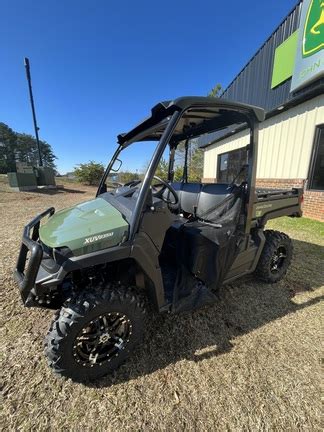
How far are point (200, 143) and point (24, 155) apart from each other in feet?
183

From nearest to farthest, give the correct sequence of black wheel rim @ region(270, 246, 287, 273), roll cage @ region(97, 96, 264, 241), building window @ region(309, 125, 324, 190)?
roll cage @ region(97, 96, 264, 241) → black wheel rim @ region(270, 246, 287, 273) → building window @ region(309, 125, 324, 190)

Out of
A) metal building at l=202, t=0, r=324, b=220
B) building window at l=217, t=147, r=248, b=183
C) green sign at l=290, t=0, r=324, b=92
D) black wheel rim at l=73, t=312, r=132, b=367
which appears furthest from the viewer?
building window at l=217, t=147, r=248, b=183

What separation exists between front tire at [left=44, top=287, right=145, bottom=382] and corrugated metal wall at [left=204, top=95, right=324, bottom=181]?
23.6 ft

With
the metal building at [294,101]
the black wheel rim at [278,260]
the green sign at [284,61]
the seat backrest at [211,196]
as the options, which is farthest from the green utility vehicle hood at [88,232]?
the green sign at [284,61]

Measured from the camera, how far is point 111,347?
186 centimetres

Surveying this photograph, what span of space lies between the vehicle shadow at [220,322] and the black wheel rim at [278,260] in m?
0.23

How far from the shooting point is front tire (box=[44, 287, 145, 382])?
1.62 m

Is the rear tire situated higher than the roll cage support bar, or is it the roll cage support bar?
the roll cage support bar

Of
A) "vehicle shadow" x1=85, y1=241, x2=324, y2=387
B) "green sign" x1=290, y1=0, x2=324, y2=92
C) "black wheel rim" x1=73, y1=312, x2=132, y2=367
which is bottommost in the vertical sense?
"vehicle shadow" x1=85, y1=241, x2=324, y2=387

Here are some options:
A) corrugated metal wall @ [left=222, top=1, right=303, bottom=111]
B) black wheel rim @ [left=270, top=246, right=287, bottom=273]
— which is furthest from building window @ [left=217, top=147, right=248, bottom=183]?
black wheel rim @ [left=270, top=246, right=287, bottom=273]

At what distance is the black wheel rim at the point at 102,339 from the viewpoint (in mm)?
1713

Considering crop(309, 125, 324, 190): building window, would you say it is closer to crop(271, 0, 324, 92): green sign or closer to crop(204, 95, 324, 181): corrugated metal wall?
crop(204, 95, 324, 181): corrugated metal wall

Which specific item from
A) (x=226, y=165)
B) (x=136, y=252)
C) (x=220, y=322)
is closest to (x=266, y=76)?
(x=226, y=165)

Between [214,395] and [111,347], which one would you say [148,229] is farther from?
[214,395]
